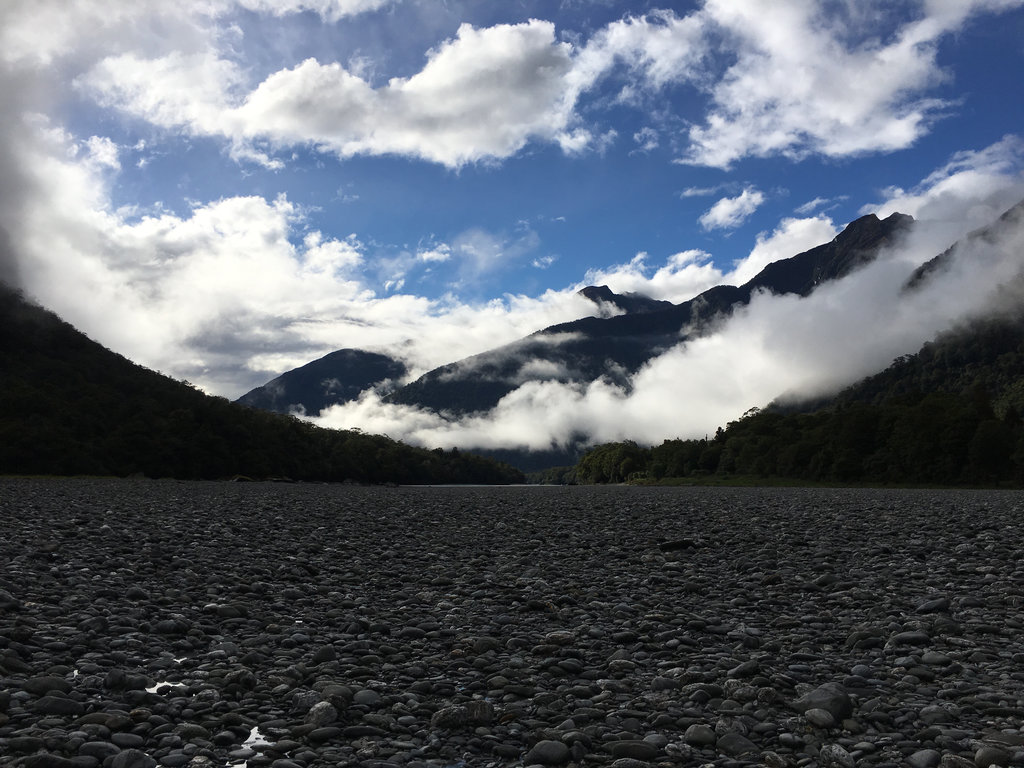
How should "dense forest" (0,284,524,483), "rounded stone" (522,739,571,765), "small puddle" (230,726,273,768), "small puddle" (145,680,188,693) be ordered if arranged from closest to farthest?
1. "small puddle" (230,726,273,768)
2. "rounded stone" (522,739,571,765)
3. "small puddle" (145,680,188,693)
4. "dense forest" (0,284,524,483)

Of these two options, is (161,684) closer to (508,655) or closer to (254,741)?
(254,741)

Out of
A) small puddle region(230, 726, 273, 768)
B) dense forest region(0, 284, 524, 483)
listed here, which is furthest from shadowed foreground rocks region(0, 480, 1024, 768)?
dense forest region(0, 284, 524, 483)

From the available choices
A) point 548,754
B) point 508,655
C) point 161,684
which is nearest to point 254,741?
point 161,684

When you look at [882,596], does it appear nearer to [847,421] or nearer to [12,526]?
[12,526]

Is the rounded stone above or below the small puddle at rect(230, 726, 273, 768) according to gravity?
below

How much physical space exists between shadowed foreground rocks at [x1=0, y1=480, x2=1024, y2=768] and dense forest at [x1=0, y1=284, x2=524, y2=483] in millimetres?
90045

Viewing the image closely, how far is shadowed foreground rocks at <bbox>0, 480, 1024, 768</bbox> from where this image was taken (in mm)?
6188

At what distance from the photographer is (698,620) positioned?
10648mm

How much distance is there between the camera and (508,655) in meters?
9.27

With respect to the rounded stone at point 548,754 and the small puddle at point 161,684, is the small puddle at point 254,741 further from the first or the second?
the rounded stone at point 548,754

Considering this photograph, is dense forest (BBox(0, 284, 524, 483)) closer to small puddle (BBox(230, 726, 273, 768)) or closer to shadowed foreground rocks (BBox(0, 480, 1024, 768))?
shadowed foreground rocks (BBox(0, 480, 1024, 768))

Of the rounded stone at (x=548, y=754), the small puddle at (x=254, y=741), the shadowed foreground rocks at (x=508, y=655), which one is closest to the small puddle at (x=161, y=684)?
the shadowed foreground rocks at (x=508, y=655)

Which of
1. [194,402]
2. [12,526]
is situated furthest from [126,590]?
[194,402]

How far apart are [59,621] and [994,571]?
1727cm
